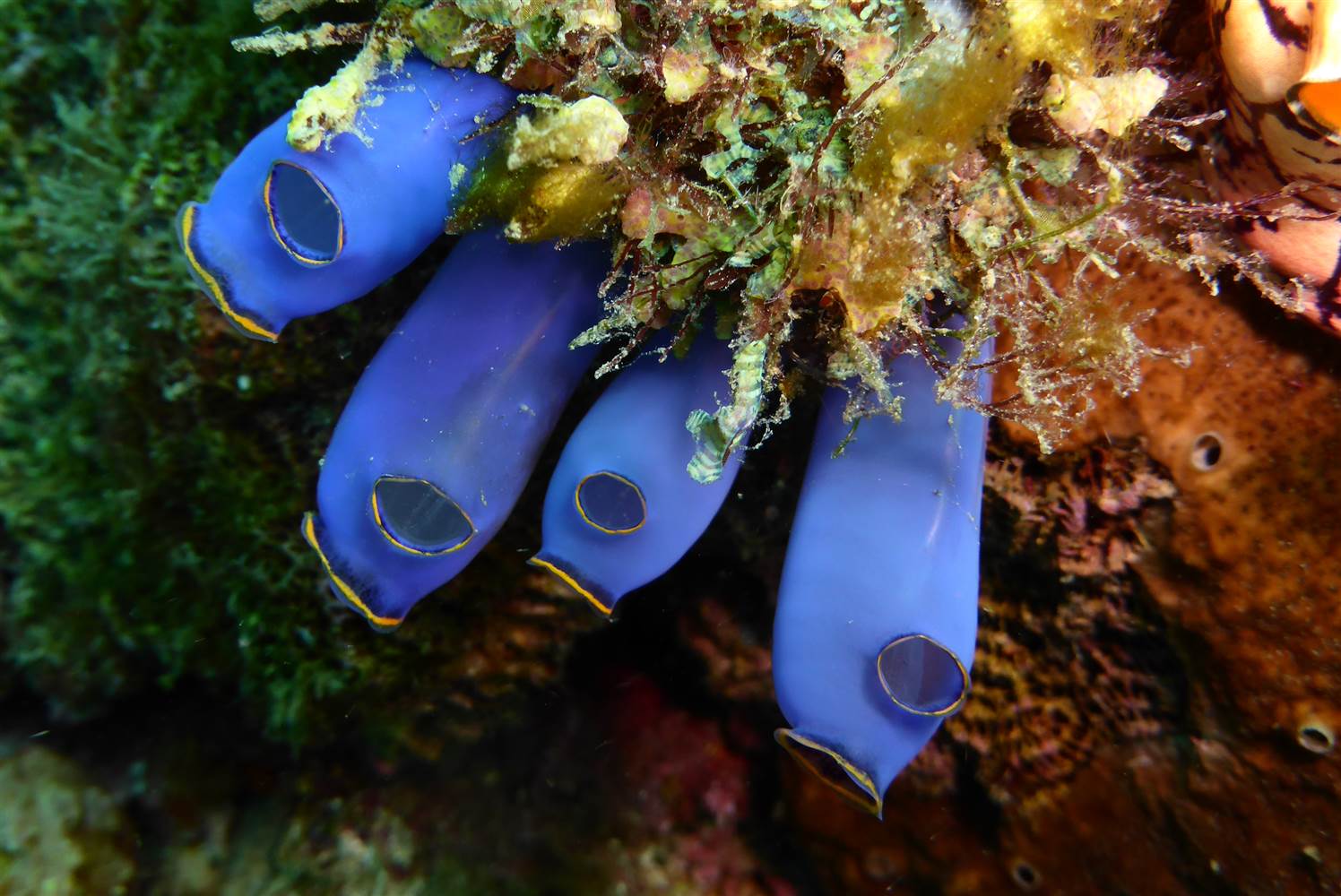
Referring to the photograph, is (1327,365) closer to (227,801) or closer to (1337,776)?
(1337,776)

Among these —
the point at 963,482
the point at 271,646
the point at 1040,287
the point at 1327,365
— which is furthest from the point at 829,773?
the point at 271,646

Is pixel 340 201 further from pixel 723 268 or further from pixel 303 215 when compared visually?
pixel 723 268

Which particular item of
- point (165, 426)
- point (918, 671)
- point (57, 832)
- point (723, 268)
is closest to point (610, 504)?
point (723, 268)

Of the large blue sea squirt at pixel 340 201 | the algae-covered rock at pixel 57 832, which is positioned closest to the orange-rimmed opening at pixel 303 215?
the large blue sea squirt at pixel 340 201

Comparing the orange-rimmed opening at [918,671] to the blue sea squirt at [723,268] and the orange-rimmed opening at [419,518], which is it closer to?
the blue sea squirt at [723,268]

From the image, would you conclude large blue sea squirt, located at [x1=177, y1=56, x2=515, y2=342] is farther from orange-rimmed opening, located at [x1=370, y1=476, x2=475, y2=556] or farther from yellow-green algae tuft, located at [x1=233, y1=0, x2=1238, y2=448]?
orange-rimmed opening, located at [x1=370, y1=476, x2=475, y2=556]

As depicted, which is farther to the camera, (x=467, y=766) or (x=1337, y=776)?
(x=467, y=766)
